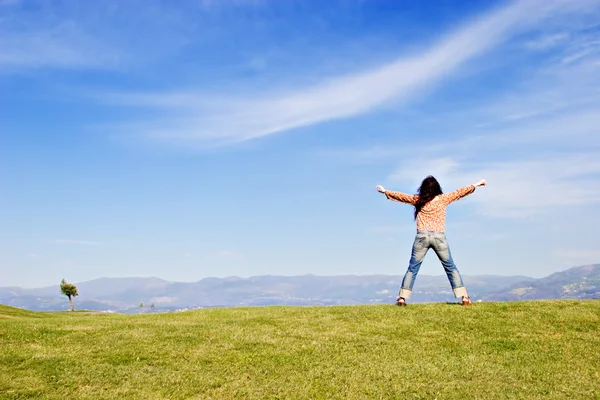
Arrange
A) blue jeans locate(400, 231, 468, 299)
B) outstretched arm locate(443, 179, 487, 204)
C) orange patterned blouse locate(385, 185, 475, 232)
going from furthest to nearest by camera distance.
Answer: outstretched arm locate(443, 179, 487, 204)
orange patterned blouse locate(385, 185, 475, 232)
blue jeans locate(400, 231, 468, 299)

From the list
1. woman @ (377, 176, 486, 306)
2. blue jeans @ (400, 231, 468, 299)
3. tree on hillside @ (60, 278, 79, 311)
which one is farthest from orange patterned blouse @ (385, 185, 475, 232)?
tree on hillside @ (60, 278, 79, 311)

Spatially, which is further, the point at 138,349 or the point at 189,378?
the point at 138,349

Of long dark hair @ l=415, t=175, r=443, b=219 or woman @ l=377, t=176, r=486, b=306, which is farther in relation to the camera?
long dark hair @ l=415, t=175, r=443, b=219

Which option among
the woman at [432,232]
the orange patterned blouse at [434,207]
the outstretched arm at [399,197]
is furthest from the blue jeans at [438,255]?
the outstretched arm at [399,197]

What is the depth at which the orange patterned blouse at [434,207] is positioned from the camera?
65.6 feet

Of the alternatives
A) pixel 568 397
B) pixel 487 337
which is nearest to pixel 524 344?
pixel 487 337

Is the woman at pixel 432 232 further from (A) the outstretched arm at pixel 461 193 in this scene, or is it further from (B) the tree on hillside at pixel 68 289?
(B) the tree on hillside at pixel 68 289

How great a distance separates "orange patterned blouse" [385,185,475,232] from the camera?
2000cm

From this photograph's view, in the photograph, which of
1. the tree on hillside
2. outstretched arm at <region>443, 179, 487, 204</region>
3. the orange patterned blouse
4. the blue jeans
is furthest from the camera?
the tree on hillside

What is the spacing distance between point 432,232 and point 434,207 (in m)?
1.03

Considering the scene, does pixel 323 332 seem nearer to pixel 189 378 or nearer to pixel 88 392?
pixel 189 378

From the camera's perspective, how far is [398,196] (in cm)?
2083

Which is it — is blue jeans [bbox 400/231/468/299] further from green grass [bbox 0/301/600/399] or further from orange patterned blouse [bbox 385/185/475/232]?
green grass [bbox 0/301/600/399]

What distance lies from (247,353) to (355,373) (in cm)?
324
